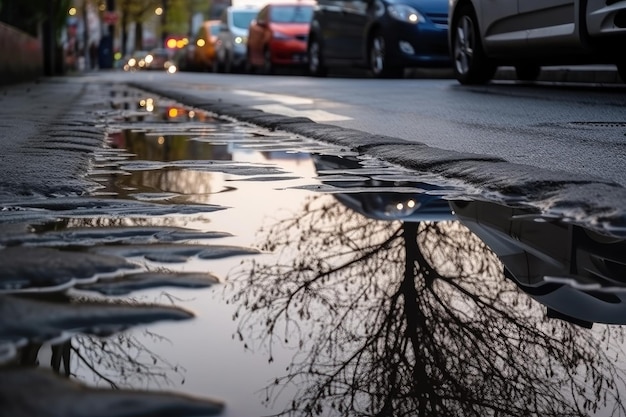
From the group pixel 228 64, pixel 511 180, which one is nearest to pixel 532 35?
pixel 511 180

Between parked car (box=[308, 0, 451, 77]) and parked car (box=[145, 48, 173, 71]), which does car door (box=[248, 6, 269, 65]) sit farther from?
parked car (box=[145, 48, 173, 71])

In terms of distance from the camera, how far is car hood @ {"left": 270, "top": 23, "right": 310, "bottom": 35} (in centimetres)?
2156

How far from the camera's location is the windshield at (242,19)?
27.4 m

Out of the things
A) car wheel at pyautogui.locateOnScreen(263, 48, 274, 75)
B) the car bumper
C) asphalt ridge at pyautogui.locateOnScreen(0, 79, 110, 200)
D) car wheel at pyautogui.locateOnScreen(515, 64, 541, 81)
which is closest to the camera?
asphalt ridge at pyautogui.locateOnScreen(0, 79, 110, 200)

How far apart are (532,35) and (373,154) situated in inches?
190

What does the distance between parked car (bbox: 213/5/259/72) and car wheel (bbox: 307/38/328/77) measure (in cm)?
719

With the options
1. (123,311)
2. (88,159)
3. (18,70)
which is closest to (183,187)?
(88,159)

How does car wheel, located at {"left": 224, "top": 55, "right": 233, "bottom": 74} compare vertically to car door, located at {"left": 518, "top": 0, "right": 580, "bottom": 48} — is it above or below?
below

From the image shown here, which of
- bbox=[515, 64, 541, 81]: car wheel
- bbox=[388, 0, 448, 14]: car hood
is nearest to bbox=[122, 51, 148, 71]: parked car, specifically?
bbox=[388, 0, 448, 14]: car hood

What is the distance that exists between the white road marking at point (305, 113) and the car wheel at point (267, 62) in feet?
41.7

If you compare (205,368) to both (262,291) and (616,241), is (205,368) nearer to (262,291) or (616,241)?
(262,291)

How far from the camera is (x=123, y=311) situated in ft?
5.84

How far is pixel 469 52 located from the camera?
36.5ft

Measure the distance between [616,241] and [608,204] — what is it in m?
0.36
